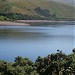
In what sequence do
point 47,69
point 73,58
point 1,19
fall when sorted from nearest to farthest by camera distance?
point 47,69 < point 73,58 < point 1,19

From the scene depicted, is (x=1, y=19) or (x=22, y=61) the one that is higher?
(x=1, y=19)

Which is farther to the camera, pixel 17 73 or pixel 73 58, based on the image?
pixel 73 58

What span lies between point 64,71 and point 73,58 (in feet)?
12.1

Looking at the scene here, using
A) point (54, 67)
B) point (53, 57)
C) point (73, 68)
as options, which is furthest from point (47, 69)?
point (53, 57)

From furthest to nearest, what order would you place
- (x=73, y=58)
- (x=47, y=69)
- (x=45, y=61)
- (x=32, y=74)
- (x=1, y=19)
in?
(x=1, y=19)
(x=45, y=61)
(x=73, y=58)
(x=47, y=69)
(x=32, y=74)

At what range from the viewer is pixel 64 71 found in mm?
32969

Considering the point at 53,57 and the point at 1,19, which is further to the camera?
the point at 1,19

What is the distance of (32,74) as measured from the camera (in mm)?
31547

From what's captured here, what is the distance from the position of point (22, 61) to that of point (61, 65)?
232 inches

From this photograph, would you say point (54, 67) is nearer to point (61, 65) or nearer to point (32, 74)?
point (61, 65)

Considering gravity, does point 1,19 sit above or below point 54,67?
above

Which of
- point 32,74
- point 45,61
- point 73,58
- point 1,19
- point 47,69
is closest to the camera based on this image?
point 32,74

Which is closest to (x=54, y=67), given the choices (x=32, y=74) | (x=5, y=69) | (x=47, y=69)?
(x=47, y=69)

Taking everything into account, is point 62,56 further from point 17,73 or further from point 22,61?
point 17,73
